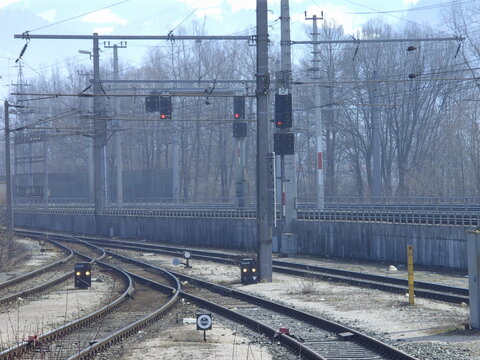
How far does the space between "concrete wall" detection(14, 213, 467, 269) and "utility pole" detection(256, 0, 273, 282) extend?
748cm

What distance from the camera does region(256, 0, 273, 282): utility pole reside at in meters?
23.8

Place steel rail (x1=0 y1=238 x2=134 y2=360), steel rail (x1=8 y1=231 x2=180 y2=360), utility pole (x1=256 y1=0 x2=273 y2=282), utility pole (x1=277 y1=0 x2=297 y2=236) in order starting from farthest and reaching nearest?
utility pole (x1=277 y1=0 x2=297 y2=236) < utility pole (x1=256 y1=0 x2=273 y2=282) < steel rail (x1=8 y1=231 x2=180 y2=360) < steel rail (x1=0 y1=238 x2=134 y2=360)

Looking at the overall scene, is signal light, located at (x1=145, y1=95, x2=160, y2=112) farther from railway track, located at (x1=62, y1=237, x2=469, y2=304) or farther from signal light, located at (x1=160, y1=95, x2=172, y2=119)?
railway track, located at (x1=62, y1=237, x2=469, y2=304)

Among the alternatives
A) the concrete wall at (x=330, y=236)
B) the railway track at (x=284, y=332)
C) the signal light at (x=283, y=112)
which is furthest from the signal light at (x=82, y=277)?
the concrete wall at (x=330, y=236)

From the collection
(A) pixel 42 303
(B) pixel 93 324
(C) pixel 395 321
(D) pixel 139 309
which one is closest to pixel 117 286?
(A) pixel 42 303

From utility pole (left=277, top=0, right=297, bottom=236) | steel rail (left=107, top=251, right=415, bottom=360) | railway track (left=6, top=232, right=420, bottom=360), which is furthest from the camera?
utility pole (left=277, top=0, right=297, bottom=236)

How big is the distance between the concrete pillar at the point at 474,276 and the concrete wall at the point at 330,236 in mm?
12938

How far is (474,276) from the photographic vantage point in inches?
589

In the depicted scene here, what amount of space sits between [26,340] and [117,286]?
1112 centimetres

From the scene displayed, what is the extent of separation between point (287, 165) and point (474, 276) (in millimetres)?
19712

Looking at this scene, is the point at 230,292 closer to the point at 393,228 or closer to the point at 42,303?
the point at 42,303

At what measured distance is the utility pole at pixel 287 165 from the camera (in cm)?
3052

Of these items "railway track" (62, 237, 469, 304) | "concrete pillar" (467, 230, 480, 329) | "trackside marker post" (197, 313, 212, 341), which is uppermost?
"concrete pillar" (467, 230, 480, 329)

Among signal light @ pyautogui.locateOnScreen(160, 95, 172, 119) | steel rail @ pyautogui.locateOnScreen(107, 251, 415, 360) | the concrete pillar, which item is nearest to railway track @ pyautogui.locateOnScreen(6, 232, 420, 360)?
steel rail @ pyautogui.locateOnScreen(107, 251, 415, 360)
